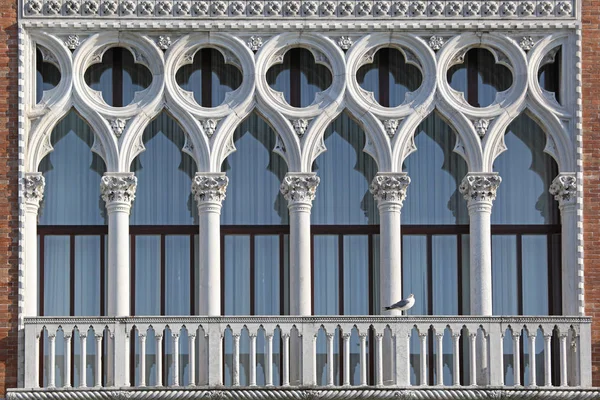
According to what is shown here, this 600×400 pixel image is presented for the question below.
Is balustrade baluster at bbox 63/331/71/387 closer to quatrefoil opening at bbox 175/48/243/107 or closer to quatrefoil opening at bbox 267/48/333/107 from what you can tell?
quatrefoil opening at bbox 175/48/243/107

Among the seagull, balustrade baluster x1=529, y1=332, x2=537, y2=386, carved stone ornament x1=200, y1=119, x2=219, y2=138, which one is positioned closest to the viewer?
the seagull

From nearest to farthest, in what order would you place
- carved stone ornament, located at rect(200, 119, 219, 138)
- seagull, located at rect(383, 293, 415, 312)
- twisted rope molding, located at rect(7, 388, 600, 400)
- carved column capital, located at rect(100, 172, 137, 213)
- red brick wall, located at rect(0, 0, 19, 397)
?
twisted rope molding, located at rect(7, 388, 600, 400), seagull, located at rect(383, 293, 415, 312), red brick wall, located at rect(0, 0, 19, 397), carved column capital, located at rect(100, 172, 137, 213), carved stone ornament, located at rect(200, 119, 219, 138)

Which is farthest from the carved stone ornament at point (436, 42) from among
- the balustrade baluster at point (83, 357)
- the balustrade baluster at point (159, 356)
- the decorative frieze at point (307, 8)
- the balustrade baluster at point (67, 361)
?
the balustrade baluster at point (67, 361)

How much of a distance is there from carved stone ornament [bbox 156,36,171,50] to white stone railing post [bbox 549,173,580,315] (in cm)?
547

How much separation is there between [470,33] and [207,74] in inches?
141

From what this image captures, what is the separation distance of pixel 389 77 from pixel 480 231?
248cm

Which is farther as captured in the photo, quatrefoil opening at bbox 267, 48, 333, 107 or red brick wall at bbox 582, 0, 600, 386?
quatrefoil opening at bbox 267, 48, 333, 107

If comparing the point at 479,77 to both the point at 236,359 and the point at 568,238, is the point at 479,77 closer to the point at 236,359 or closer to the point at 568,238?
the point at 568,238

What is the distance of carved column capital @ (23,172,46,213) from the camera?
27.7m

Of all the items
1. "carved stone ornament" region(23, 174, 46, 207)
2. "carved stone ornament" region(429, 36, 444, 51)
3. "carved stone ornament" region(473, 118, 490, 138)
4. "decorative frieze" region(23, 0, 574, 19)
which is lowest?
"carved stone ornament" region(23, 174, 46, 207)

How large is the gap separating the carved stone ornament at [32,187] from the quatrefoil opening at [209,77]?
235 centimetres

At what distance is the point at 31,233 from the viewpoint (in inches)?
1093

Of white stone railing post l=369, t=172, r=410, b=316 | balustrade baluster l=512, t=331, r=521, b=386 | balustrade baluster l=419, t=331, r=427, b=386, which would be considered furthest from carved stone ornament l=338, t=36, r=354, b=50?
balustrade baluster l=512, t=331, r=521, b=386

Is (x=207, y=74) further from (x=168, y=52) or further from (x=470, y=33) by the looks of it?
(x=470, y=33)
